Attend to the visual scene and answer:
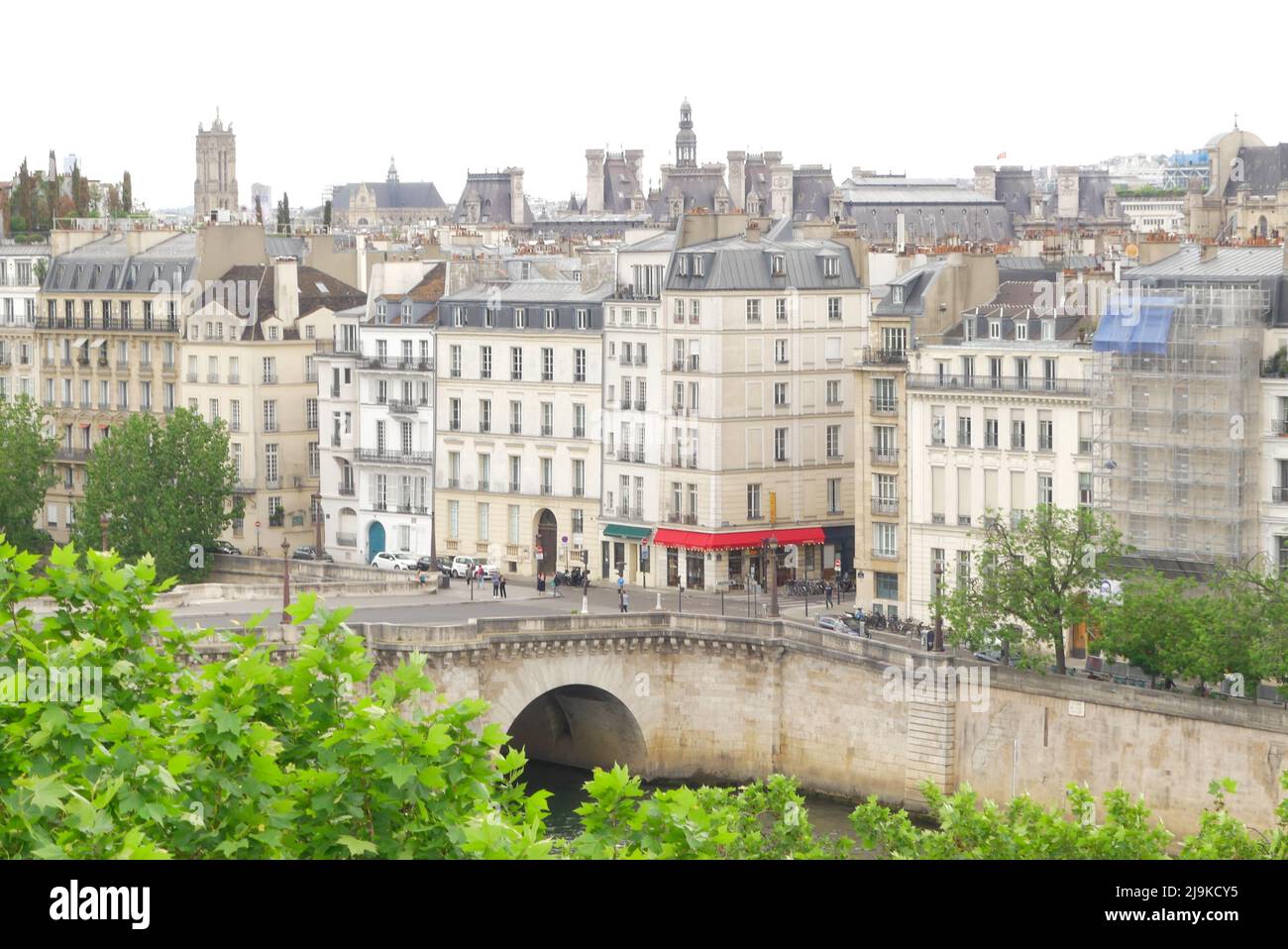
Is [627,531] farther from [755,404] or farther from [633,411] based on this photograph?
[755,404]

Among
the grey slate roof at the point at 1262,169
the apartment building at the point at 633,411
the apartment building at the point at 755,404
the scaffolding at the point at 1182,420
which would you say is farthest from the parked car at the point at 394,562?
the grey slate roof at the point at 1262,169

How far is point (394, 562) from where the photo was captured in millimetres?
85000

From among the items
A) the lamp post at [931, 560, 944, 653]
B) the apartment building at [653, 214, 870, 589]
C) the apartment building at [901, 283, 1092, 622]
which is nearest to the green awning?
the apartment building at [653, 214, 870, 589]

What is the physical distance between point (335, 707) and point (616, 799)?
2.67 m

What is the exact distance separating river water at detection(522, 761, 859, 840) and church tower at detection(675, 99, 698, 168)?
5030 inches

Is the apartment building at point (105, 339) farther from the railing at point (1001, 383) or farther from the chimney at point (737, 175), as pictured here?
the chimney at point (737, 175)

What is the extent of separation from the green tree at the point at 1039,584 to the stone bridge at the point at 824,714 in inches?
42.3

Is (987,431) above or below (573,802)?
above

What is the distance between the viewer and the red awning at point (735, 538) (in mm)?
80375

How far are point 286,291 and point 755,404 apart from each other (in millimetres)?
19805

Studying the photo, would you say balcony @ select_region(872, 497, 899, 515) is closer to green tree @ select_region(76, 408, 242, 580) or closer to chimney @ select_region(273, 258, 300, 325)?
green tree @ select_region(76, 408, 242, 580)

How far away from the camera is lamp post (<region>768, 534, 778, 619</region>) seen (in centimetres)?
7231

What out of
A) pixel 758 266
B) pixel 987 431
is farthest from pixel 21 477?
pixel 987 431
